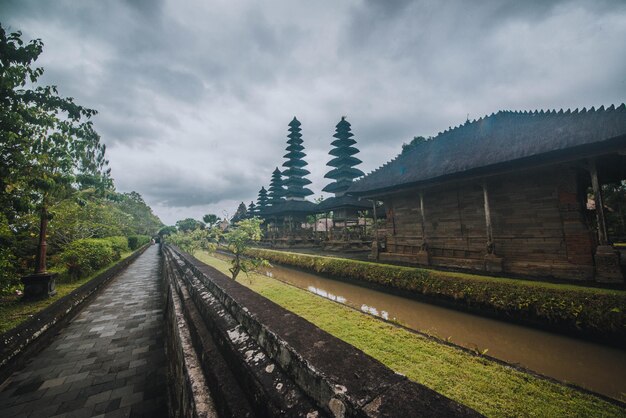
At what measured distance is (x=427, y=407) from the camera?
0.88 meters

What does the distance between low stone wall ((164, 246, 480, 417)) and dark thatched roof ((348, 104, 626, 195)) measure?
906 centimetres

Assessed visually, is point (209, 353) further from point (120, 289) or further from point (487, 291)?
point (120, 289)

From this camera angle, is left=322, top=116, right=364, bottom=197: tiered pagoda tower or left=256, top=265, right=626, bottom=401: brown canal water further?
left=322, top=116, right=364, bottom=197: tiered pagoda tower

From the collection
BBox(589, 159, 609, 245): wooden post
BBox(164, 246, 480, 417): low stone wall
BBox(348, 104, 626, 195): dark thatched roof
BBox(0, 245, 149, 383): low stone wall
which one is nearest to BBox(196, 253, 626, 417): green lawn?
BBox(164, 246, 480, 417): low stone wall

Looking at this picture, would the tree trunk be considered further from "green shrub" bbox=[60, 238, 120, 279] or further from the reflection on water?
the reflection on water

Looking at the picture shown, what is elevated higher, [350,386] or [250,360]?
[350,386]

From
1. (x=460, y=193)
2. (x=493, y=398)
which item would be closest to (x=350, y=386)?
(x=493, y=398)

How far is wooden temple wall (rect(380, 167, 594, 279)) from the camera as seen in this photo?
756cm

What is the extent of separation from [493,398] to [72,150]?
8074 mm

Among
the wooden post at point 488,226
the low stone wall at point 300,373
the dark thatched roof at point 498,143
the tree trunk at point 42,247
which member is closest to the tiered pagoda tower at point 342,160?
the dark thatched roof at point 498,143

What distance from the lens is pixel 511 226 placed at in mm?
8969

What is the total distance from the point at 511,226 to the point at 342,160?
20.8 metres

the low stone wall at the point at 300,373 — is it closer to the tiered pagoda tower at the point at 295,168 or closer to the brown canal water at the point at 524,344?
the brown canal water at the point at 524,344

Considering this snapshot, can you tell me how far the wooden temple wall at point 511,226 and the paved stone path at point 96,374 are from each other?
1008 centimetres
